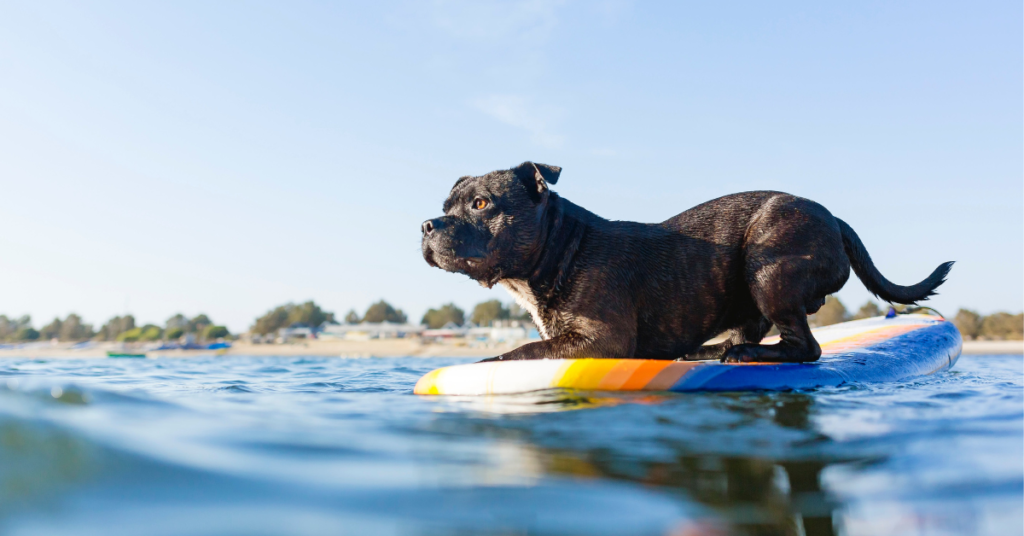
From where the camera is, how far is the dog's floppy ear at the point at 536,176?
5660mm

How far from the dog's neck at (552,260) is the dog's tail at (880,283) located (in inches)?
109

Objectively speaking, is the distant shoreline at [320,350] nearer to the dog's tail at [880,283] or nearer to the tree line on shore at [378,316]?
the tree line on shore at [378,316]

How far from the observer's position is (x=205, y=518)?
1513 millimetres

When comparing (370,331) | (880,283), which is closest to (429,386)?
(880,283)

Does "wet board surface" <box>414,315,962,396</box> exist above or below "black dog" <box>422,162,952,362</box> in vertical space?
below

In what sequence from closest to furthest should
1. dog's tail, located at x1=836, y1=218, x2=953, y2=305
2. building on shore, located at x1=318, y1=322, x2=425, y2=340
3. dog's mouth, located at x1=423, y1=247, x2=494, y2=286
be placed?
1. dog's mouth, located at x1=423, y1=247, x2=494, y2=286
2. dog's tail, located at x1=836, y1=218, x2=953, y2=305
3. building on shore, located at x1=318, y1=322, x2=425, y2=340

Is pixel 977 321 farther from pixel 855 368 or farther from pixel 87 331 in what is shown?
pixel 87 331

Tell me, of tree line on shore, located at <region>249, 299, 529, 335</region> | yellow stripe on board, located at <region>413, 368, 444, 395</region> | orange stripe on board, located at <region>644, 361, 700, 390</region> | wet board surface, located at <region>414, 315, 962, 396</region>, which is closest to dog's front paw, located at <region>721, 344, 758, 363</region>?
wet board surface, located at <region>414, 315, 962, 396</region>

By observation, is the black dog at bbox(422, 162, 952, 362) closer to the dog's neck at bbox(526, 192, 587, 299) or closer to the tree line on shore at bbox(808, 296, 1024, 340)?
the dog's neck at bbox(526, 192, 587, 299)

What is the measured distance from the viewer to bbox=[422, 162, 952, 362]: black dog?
5434mm

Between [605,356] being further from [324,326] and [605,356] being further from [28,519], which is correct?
[324,326]

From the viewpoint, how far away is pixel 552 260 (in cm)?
572

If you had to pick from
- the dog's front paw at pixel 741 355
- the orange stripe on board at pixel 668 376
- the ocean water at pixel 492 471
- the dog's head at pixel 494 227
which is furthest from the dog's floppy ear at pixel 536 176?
the ocean water at pixel 492 471

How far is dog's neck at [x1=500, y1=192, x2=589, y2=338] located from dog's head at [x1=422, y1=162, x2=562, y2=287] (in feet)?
0.27
